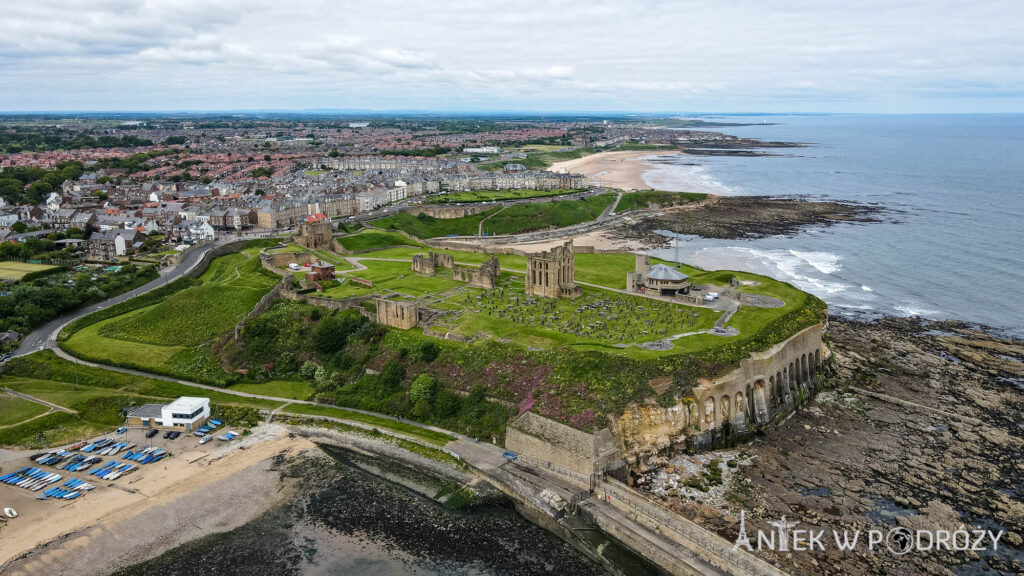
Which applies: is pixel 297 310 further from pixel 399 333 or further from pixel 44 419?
pixel 44 419

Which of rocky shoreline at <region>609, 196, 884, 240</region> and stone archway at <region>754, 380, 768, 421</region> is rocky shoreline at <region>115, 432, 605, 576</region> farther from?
rocky shoreline at <region>609, 196, 884, 240</region>

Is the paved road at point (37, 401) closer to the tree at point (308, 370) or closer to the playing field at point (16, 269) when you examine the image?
the tree at point (308, 370)

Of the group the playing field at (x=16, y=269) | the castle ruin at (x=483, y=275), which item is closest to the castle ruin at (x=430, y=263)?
the castle ruin at (x=483, y=275)

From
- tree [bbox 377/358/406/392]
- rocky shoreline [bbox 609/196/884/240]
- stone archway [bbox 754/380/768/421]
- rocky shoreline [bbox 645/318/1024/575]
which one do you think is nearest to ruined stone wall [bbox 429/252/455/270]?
tree [bbox 377/358/406/392]

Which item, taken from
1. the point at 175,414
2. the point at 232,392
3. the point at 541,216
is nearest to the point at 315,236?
the point at 232,392

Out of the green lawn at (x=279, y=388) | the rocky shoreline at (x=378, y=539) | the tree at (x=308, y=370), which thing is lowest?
the rocky shoreline at (x=378, y=539)

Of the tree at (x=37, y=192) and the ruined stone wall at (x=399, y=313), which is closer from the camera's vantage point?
the ruined stone wall at (x=399, y=313)

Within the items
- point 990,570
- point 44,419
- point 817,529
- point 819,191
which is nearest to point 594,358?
point 817,529

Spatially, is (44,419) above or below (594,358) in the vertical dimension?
below
